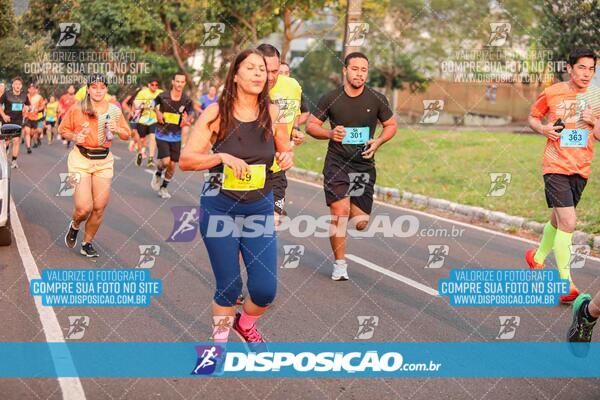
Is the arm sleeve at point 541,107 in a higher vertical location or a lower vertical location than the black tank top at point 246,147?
lower

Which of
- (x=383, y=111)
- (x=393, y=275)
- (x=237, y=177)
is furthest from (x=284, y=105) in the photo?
(x=237, y=177)

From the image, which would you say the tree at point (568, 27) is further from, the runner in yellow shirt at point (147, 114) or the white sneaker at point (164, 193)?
the white sneaker at point (164, 193)

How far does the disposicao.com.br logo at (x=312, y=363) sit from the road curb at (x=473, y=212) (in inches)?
219

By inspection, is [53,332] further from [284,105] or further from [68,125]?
[68,125]

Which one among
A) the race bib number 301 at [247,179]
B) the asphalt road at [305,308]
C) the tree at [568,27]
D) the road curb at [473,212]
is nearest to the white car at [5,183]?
the asphalt road at [305,308]

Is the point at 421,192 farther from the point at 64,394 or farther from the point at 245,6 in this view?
the point at 245,6

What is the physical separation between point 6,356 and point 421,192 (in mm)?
10425

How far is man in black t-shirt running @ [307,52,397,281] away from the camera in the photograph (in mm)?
7746

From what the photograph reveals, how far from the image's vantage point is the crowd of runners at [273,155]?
16.2ft

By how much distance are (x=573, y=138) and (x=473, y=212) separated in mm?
5689

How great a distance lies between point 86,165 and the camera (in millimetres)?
8469

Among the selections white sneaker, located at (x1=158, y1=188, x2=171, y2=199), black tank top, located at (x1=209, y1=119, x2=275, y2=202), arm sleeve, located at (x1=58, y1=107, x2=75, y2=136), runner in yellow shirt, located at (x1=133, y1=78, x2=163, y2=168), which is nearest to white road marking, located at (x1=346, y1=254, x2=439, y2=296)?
black tank top, located at (x1=209, y1=119, x2=275, y2=202)

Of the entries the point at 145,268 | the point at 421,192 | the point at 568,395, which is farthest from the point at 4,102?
the point at 568,395

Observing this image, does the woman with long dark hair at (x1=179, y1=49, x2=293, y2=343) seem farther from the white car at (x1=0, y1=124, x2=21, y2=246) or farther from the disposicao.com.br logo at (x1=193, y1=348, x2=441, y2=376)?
the white car at (x1=0, y1=124, x2=21, y2=246)
